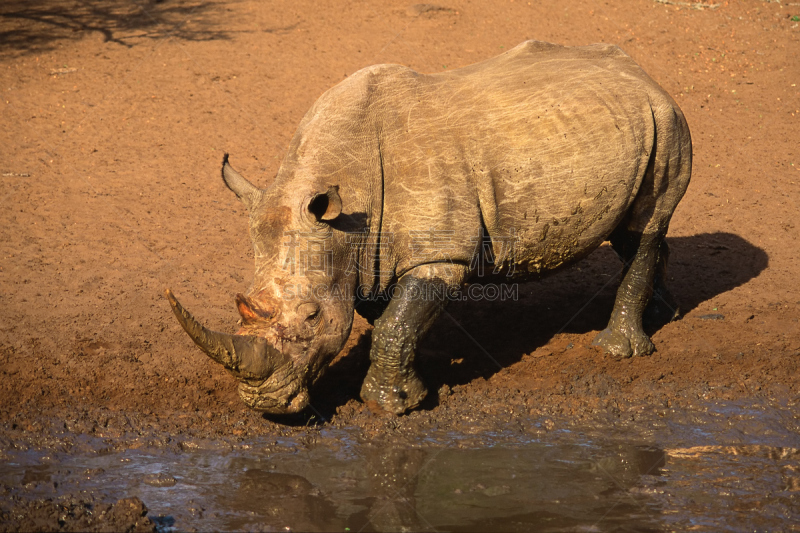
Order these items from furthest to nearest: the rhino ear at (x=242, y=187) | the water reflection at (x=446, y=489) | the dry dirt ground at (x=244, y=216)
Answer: the dry dirt ground at (x=244, y=216)
the rhino ear at (x=242, y=187)
the water reflection at (x=446, y=489)

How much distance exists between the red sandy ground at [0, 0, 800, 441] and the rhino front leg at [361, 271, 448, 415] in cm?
22

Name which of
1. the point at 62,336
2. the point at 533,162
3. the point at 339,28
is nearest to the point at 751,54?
the point at 339,28

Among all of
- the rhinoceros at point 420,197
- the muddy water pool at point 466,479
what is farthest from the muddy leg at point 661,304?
the muddy water pool at point 466,479

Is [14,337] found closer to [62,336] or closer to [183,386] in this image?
[62,336]

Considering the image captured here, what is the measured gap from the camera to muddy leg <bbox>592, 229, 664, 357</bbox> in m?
7.47

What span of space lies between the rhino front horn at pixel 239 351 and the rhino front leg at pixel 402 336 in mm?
863

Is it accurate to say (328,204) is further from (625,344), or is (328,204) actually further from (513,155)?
(625,344)

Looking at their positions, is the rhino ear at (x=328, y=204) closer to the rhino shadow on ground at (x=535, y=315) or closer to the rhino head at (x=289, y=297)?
the rhino head at (x=289, y=297)

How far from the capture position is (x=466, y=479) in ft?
18.5

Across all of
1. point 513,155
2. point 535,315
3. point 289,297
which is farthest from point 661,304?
point 289,297

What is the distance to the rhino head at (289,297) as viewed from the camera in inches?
220

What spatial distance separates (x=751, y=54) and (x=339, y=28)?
7701 mm

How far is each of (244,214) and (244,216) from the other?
77mm

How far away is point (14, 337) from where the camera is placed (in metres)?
7.21
